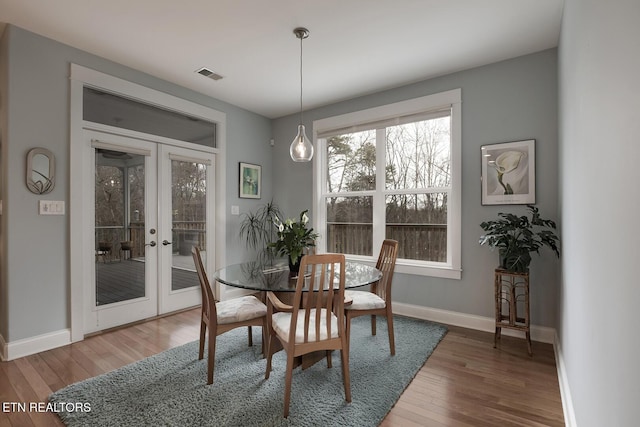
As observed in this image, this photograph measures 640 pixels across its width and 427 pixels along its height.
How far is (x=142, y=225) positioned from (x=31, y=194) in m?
1.02

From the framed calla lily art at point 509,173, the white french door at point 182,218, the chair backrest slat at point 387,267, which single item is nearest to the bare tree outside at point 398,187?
the framed calla lily art at point 509,173

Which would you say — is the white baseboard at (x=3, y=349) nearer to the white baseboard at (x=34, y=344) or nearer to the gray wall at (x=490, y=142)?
the white baseboard at (x=34, y=344)

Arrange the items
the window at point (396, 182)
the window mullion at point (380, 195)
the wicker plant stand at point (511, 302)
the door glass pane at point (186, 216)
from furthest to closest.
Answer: the window mullion at point (380, 195)
the door glass pane at point (186, 216)
the window at point (396, 182)
the wicker plant stand at point (511, 302)

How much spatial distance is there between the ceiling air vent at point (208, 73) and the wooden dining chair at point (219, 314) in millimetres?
2152

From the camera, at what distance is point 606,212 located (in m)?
1.08

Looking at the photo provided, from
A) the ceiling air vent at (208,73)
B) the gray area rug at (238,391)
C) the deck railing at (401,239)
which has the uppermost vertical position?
the ceiling air vent at (208,73)

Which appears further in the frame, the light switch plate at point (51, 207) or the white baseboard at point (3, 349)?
the light switch plate at point (51, 207)

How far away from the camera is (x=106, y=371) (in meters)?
2.41

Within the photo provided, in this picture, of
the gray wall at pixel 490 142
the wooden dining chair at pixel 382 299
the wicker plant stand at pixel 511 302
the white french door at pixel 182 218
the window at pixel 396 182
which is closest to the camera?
the wooden dining chair at pixel 382 299

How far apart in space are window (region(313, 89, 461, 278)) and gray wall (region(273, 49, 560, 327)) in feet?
0.36

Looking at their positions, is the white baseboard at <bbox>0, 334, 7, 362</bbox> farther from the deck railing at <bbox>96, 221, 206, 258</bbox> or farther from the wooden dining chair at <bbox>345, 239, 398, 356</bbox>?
the wooden dining chair at <bbox>345, 239, 398, 356</bbox>

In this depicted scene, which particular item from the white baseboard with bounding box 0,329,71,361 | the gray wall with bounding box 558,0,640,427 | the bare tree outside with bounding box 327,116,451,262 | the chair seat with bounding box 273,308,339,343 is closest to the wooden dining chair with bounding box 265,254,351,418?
the chair seat with bounding box 273,308,339,343

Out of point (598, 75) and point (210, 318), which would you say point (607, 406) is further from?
point (210, 318)

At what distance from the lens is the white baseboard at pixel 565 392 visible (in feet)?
5.70
